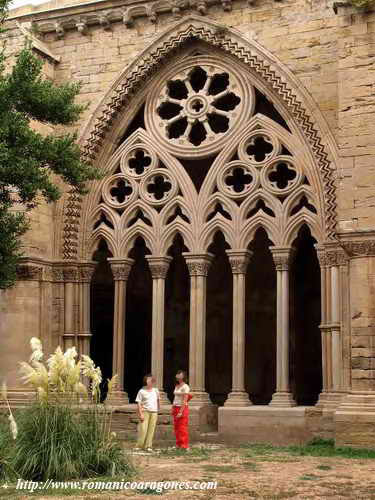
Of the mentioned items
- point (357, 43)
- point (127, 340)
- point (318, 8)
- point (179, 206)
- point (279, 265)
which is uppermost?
point (318, 8)

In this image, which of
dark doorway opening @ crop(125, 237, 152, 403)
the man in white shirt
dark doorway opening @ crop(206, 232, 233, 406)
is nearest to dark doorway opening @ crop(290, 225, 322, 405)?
dark doorway opening @ crop(206, 232, 233, 406)

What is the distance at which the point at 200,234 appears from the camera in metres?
14.8

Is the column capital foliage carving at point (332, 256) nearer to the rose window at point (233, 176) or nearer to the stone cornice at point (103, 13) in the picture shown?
the rose window at point (233, 176)

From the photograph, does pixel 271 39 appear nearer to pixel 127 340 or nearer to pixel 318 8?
pixel 318 8

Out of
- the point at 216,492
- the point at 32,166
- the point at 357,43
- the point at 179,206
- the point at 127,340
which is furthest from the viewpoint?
the point at 127,340

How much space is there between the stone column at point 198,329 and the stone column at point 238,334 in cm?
51

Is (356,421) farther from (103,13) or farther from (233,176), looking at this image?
(103,13)

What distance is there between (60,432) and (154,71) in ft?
27.7

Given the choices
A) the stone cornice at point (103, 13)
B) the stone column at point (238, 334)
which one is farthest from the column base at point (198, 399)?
the stone cornice at point (103, 13)

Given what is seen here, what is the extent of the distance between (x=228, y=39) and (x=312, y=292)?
19.0ft

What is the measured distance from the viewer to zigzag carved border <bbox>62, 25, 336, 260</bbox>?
546 inches

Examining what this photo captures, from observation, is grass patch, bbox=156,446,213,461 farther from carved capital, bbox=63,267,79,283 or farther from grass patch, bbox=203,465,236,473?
carved capital, bbox=63,267,79,283

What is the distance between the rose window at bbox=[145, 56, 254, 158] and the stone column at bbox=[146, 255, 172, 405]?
6.42ft

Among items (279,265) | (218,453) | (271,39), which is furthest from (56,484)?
(271,39)
